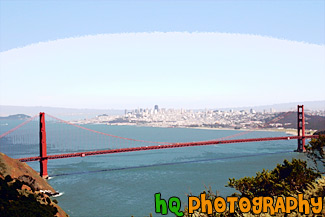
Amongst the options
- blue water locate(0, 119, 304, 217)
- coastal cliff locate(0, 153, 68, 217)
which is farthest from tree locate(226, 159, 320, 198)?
coastal cliff locate(0, 153, 68, 217)

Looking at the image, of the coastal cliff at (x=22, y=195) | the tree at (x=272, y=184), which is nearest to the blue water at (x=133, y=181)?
the coastal cliff at (x=22, y=195)

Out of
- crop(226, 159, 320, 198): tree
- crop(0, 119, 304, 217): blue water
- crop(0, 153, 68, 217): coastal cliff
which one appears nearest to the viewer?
crop(226, 159, 320, 198): tree

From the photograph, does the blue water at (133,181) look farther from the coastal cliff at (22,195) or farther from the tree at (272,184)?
the tree at (272,184)

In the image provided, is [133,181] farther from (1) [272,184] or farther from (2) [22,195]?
(1) [272,184]

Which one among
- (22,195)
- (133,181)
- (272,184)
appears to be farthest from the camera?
(133,181)

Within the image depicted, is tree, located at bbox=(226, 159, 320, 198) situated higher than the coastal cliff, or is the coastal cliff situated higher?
tree, located at bbox=(226, 159, 320, 198)

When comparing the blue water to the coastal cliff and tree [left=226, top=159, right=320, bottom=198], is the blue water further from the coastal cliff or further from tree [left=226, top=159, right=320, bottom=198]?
tree [left=226, top=159, right=320, bottom=198]

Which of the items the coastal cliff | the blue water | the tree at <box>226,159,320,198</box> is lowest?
the blue water

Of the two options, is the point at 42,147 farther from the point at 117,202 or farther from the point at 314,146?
the point at 314,146

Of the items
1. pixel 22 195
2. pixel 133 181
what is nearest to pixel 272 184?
pixel 22 195
